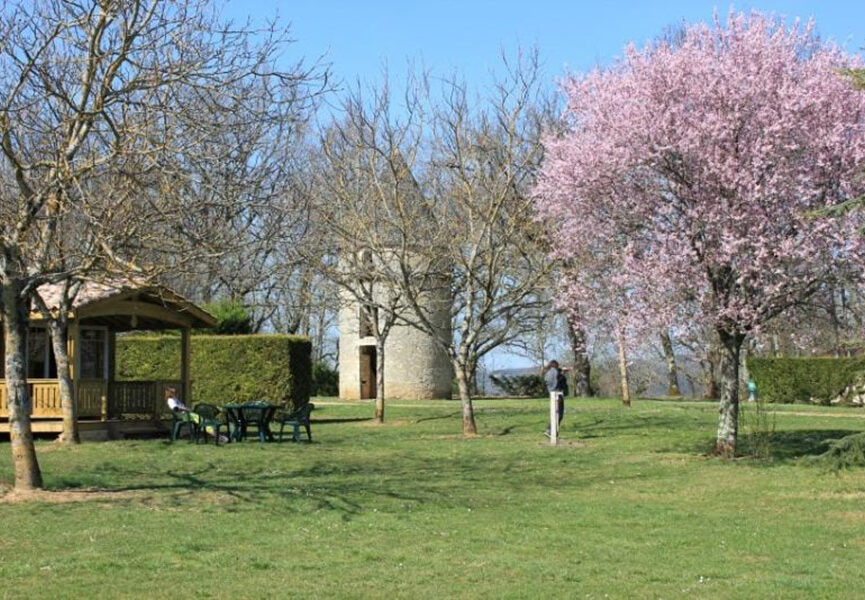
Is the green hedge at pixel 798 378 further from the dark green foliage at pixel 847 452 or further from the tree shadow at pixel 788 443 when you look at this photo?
the dark green foliage at pixel 847 452

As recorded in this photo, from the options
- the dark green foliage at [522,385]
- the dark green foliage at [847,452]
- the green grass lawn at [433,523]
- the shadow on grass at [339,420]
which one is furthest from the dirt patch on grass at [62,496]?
the dark green foliage at [522,385]

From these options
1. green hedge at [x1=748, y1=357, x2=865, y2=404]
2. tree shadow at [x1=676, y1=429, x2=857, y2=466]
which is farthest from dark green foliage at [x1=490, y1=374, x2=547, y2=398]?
tree shadow at [x1=676, y1=429, x2=857, y2=466]

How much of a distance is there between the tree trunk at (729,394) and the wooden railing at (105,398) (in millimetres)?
12595

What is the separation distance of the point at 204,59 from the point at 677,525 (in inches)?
297

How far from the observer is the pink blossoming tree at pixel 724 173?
17.1 meters

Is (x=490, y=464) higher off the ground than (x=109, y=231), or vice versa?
(x=109, y=231)

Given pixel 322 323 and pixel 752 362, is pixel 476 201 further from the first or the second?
pixel 322 323

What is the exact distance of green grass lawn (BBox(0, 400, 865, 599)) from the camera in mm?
8766

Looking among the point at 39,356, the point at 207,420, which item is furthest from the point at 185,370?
the point at 207,420

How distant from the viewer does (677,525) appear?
39.2ft

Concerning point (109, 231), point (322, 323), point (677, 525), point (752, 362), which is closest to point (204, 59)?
point (109, 231)

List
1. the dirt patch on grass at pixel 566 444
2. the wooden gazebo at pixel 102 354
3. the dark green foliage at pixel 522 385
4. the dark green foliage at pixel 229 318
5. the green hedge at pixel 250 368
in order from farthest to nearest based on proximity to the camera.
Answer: the dark green foliage at pixel 522 385
the dark green foliage at pixel 229 318
the green hedge at pixel 250 368
the wooden gazebo at pixel 102 354
the dirt patch on grass at pixel 566 444

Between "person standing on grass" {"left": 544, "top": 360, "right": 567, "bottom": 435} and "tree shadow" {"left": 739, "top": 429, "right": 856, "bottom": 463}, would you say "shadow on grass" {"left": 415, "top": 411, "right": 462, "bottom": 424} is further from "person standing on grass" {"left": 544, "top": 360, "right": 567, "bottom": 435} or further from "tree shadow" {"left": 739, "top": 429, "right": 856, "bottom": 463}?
"tree shadow" {"left": 739, "top": 429, "right": 856, "bottom": 463}

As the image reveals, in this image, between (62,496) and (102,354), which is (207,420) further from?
(62,496)
